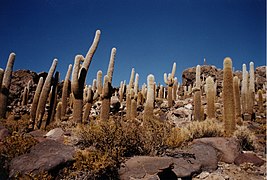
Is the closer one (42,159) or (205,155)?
(42,159)

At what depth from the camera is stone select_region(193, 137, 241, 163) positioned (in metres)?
7.23

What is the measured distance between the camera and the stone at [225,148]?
723cm

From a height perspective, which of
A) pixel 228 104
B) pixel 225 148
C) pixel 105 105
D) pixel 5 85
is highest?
pixel 5 85

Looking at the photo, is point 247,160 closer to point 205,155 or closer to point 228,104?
point 205,155

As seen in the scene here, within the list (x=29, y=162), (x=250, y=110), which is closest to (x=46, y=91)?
(x=29, y=162)

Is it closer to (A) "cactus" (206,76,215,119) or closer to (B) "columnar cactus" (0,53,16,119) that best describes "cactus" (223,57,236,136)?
(A) "cactus" (206,76,215,119)

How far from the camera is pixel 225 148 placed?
7438mm

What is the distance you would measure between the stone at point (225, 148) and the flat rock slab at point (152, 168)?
1.70 meters

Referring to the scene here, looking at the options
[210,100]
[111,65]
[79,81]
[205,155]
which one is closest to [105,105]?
[79,81]

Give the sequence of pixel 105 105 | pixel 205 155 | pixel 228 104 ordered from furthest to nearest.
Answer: pixel 105 105, pixel 228 104, pixel 205 155

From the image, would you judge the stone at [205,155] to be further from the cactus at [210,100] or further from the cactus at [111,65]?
the cactus at [111,65]

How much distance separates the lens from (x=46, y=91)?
13.2 metres

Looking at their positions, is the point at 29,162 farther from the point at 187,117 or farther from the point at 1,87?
the point at 187,117

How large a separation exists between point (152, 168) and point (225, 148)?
3374mm
